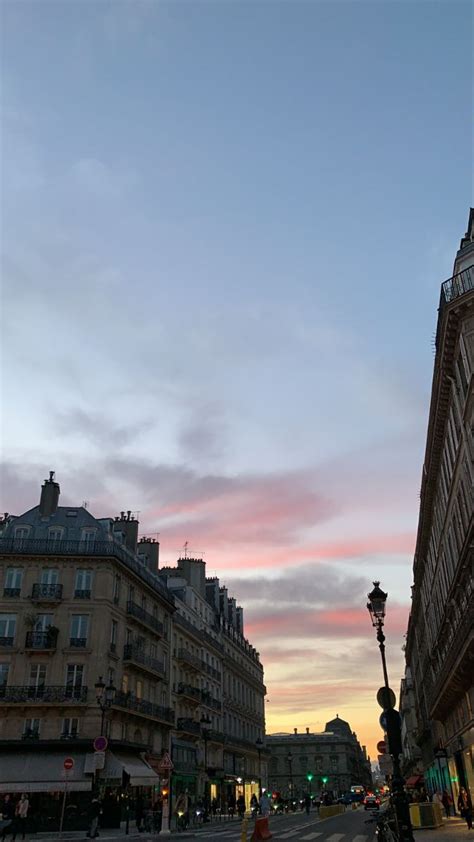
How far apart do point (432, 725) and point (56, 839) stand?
129ft

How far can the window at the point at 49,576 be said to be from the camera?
123ft

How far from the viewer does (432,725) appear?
56094 mm

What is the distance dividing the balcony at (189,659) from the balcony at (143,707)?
173 inches

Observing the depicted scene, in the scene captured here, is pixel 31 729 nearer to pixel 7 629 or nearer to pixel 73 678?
pixel 73 678

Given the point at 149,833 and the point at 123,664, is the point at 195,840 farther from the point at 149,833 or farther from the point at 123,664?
the point at 123,664

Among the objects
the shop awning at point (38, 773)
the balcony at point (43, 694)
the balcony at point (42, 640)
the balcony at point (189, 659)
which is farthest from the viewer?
the balcony at point (189, 659)

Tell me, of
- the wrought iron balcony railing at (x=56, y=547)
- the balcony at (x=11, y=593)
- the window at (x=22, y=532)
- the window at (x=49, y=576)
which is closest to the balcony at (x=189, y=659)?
the wrought iron balcony railing at (x=56, y=547)

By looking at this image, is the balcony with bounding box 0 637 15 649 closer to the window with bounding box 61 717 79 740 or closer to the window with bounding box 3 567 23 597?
the window with bounding box 3 567 23 597

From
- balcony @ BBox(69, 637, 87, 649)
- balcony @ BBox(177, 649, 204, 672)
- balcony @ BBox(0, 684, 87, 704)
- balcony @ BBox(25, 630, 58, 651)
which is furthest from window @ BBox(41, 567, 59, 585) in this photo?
balcony @ BBox(177, 649, 204, 672)

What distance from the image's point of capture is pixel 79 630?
120 feet

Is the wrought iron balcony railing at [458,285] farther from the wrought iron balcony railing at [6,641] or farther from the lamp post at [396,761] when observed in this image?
the wrought iron balcony railing at [6,641]

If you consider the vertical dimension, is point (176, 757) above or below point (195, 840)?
above

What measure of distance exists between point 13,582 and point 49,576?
1914 mm

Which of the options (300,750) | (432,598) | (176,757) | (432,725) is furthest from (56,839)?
(300,750)
